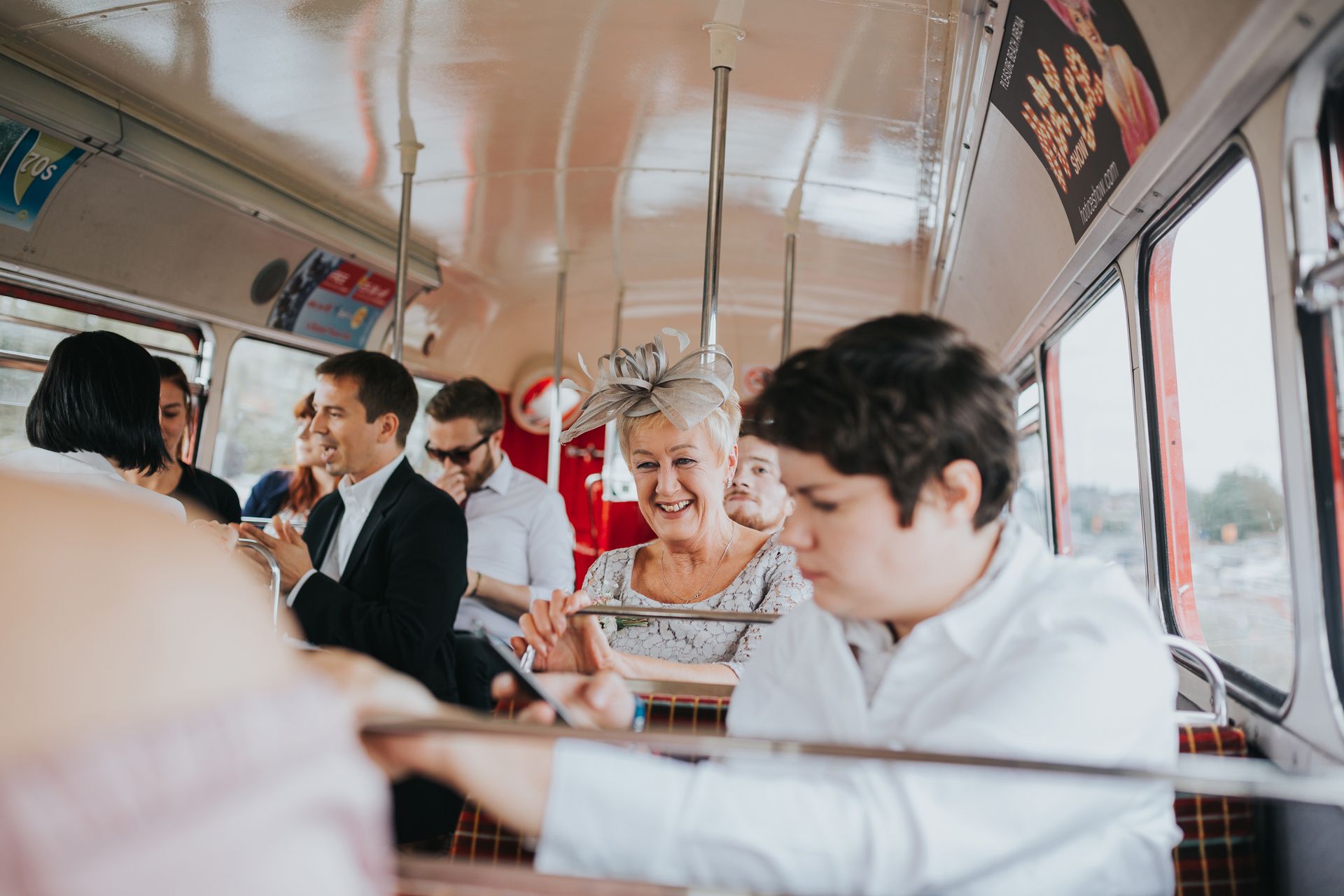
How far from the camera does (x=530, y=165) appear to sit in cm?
442

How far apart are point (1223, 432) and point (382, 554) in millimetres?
2118

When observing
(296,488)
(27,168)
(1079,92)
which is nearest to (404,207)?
(27,168)

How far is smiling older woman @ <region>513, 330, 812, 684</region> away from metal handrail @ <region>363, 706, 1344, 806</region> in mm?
1379

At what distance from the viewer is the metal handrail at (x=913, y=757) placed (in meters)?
0.84

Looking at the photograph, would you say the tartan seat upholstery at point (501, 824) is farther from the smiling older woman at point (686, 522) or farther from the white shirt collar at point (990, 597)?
the white shirt collar at point (990, 597)

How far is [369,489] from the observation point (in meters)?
2.60

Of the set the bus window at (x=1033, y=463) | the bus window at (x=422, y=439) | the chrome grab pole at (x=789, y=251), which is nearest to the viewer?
the bus window at (x=1033, y=463)

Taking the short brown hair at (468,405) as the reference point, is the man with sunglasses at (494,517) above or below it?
below

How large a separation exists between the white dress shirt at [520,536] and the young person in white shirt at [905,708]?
232cm

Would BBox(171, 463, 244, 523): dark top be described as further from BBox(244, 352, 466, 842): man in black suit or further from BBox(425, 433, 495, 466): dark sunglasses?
BBox(244, 352, 466, 842): man in black suit

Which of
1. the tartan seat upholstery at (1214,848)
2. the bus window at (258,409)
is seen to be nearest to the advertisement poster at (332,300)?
the bus window at (258,409)

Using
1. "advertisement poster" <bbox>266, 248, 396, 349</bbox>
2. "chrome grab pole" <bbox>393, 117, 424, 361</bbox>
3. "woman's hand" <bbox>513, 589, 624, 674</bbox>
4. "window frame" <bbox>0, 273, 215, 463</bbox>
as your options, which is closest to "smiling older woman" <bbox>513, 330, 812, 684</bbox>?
"woman's hand" <bbox>513, 589, 624, 674</bbox>

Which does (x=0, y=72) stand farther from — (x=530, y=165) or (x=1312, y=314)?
(x=1312, y=314)

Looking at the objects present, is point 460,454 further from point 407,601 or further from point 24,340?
point 24,340
